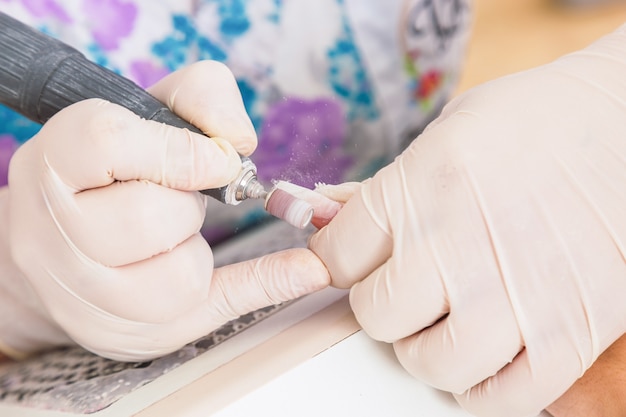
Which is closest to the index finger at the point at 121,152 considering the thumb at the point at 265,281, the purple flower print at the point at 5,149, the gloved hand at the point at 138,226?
the gloved hand at the point at 138,226

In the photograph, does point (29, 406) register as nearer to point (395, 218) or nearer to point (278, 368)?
point (278, 368)

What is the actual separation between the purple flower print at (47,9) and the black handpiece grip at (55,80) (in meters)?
0.32

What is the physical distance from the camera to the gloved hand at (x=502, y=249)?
0.58m

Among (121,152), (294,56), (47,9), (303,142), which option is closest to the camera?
(121,152)

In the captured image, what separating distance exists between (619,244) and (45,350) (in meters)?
0.73

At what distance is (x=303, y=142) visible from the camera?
81 centimetres

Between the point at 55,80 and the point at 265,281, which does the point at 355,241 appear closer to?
the point at 265,281

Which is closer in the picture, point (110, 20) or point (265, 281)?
point (265, 281)

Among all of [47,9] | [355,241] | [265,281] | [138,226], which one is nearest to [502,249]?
[355,241]

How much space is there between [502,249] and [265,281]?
25 cm

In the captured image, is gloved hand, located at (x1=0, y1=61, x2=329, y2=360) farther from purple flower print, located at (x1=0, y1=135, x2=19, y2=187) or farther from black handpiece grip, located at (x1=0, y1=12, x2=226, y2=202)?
purple flower print, located at (x1=0, y1=135, x2=19, y2=187)

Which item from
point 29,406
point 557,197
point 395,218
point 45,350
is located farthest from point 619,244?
point 45,350

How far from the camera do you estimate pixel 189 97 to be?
0.66 metres

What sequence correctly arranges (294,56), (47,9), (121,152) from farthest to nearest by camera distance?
(294,56), (47,9), (121,152)
